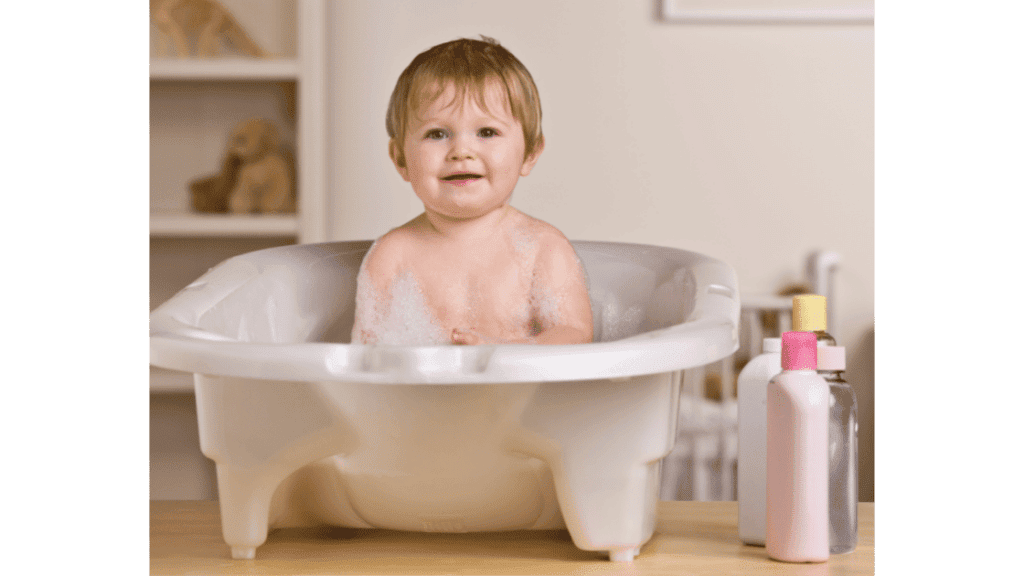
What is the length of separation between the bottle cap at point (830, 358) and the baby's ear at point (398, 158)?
490 mm

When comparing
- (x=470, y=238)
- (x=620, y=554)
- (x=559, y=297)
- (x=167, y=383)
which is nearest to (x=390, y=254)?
(x=470, y=238)

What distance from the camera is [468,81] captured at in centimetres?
107

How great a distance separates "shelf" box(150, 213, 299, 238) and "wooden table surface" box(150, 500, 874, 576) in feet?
1.28

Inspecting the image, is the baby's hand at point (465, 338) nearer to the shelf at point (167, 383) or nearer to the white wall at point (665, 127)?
the white wall at point (665, 127)

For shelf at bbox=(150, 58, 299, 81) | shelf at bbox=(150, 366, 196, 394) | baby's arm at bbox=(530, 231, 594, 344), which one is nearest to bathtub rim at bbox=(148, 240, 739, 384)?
baby's arm at bbox=(530, 231, 594, 344)

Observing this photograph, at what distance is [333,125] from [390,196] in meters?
0.13

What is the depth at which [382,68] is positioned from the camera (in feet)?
4.14

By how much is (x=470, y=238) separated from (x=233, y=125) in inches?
16.2

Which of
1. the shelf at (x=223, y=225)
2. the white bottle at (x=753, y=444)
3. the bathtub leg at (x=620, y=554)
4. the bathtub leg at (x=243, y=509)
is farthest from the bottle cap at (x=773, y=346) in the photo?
the shelf at (x=223, y=225)

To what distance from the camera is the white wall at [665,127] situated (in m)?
1.26

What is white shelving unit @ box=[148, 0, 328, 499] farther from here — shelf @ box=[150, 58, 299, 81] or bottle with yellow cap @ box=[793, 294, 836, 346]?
bottle with yellow cap @ box=[793, 294, 836, 346]

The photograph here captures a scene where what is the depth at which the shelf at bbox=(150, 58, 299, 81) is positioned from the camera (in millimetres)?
1288

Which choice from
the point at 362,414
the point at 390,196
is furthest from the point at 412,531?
the point at 390,196

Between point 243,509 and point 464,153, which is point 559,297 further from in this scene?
point 243,509
